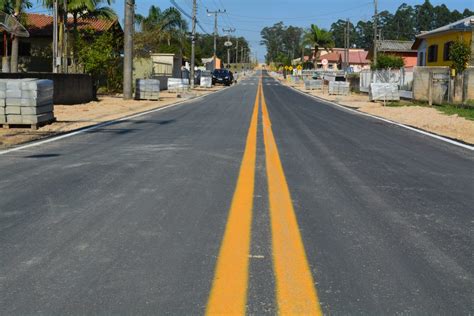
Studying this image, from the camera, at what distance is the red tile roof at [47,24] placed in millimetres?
43719

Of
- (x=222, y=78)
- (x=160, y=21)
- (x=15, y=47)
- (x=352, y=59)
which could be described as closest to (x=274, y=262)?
(x=15, y=47)

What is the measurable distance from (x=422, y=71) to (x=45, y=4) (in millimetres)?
22264

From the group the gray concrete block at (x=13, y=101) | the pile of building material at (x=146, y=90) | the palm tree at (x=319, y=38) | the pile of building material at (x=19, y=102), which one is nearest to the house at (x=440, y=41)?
the pile of building material at (x=146, y=90)

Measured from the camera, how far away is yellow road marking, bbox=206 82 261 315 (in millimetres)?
3207

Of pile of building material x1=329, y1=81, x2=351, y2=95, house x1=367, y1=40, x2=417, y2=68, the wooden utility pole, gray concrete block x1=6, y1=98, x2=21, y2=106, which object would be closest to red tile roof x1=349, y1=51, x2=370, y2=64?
house x1=367, y1=40, x2=417, y2=68

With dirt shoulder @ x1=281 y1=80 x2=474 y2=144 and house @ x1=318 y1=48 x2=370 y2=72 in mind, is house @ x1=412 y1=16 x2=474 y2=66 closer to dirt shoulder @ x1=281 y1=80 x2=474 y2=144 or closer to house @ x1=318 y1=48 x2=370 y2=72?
dirt shoulder @ x1=281 y1=80 x2=474 y2=144

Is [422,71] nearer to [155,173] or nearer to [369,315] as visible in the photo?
[155,173]

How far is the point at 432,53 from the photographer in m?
46.3

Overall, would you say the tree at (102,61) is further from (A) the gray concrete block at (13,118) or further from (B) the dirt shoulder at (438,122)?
(A) the gray concrete block at (13,118)

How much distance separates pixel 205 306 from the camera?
10.4 feet

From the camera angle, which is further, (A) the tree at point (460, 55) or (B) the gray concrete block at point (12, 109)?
(A) the tree at point (460, 55)

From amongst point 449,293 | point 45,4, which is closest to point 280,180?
point 449,293

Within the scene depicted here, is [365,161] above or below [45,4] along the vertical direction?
below

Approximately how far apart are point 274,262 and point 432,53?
4608 centimetres
